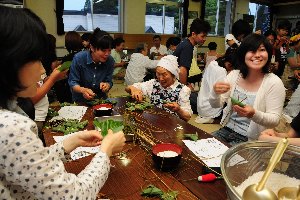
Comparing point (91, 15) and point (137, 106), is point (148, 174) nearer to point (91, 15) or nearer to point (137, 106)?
point (137, 106)

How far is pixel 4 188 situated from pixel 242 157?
2.96ft

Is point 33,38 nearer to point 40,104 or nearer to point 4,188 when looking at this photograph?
point 4,188

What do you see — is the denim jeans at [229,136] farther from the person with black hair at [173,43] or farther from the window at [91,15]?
the window at [91,15]

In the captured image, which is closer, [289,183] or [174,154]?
[289,183]

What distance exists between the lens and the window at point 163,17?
10.0 meters

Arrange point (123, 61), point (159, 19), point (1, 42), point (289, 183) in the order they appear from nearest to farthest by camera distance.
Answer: point (1, 42)
point (289, 183)
point (123, 61)
point (159, 19)

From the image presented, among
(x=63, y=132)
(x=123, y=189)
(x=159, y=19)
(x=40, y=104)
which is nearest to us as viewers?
(x=123, y=189)

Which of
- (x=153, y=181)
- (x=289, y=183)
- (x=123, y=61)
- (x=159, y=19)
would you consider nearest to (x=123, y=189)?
(x=153, y=181)

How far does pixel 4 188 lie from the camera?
0.86 metres

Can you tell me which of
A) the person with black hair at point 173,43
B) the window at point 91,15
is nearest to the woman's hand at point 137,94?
the person with black hair at point 173,43

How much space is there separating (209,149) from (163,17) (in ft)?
31.3

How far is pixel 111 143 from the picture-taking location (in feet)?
4.01

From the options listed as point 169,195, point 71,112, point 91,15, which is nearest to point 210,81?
point 71,112

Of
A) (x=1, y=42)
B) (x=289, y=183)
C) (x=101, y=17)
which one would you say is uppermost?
(x=101, y=17)
